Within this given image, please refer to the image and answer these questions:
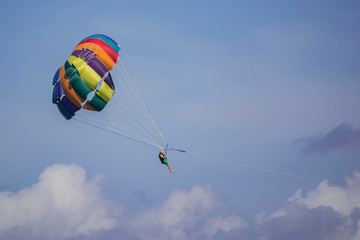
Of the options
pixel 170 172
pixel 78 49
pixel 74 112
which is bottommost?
pixel 170 172

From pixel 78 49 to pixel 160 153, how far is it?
40.6ft

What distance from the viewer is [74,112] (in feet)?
208

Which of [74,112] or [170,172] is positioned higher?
[74,112]

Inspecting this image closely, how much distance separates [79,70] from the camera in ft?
200

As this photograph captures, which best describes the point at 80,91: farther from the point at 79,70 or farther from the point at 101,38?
the point at 101,38

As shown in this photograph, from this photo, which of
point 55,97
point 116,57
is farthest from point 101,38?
point 55,97

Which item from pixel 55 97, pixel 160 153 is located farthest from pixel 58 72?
pixel 160 153

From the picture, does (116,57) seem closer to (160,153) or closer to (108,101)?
(108,101)

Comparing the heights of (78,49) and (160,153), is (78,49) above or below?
above

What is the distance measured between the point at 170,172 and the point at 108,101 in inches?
357

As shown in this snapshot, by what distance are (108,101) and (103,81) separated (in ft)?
6.46

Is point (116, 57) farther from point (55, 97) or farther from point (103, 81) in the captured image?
point (55, 97)

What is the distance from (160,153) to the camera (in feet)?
199

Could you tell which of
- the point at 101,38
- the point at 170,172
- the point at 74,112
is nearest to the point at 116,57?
the point at 101,38
